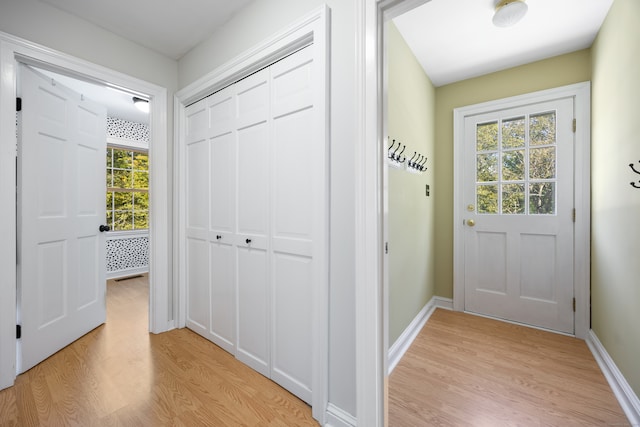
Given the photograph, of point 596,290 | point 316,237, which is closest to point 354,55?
point 316,237

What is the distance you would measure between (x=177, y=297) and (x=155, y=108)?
5.47 feet

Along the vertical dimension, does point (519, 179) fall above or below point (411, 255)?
above

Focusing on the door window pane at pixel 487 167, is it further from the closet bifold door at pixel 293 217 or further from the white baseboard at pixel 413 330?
the closet bifold door at pixel 293 217

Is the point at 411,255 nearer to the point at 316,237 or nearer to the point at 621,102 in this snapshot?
the point at 316,237

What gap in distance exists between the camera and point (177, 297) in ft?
7.76

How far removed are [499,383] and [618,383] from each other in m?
0.66

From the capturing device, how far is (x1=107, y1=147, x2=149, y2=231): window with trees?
165 inches

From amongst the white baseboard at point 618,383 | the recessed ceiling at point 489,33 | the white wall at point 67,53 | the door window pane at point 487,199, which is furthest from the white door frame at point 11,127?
the white baseboard at point 618,383

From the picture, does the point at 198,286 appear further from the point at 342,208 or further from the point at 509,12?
the point at 509,12

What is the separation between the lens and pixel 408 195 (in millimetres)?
2248

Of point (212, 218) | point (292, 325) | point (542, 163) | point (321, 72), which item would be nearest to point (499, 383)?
point (292, 325)

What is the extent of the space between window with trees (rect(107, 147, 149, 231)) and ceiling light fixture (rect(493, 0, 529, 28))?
5.04m

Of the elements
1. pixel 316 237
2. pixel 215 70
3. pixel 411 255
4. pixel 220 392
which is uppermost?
pixel 215 70

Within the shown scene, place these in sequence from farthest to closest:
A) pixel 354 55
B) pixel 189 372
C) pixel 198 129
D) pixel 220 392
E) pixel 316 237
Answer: pixel 198 129
pixel 189 372
pixel 220 392
pixel 316 237
pixel 354 55
